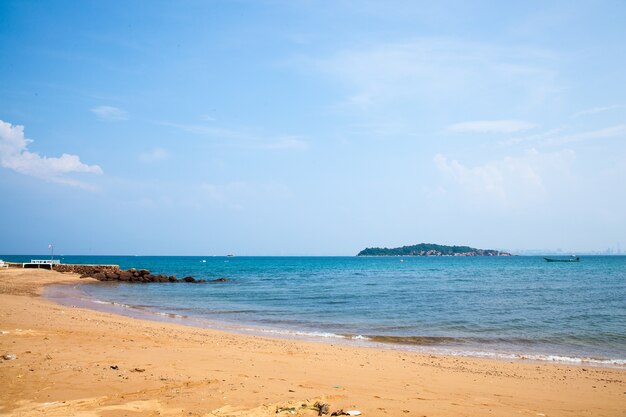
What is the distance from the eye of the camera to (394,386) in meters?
9.37

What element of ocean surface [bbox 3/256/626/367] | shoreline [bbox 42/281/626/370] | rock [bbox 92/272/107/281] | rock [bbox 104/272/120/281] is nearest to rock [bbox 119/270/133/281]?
rock [bbox 104/272/120/281]

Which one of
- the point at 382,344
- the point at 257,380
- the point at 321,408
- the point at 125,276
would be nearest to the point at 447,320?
the point at 382,344

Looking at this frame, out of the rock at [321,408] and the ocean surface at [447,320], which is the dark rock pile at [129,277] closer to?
the ocean surface at [447,320]

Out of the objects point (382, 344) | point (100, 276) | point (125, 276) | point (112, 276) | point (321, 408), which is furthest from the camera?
point (125, 276)

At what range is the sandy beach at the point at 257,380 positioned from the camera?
7.27m

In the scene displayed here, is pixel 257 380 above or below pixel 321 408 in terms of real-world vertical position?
below

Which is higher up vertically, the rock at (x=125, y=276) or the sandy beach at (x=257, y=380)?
the sandy beach at (x=257, y=380)

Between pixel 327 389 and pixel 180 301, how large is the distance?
93.5 feet

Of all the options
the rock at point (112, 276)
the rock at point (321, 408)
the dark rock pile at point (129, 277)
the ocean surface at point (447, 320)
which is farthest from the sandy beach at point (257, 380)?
the rock at point (112, 276)

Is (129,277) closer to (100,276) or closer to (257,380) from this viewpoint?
(100,276)

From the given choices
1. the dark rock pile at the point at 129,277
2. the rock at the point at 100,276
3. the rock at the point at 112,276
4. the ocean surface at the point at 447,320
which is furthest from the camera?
the rock at the point at 112,276

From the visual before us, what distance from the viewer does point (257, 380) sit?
29.7 feet

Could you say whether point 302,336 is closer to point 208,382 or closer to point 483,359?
point 483,359

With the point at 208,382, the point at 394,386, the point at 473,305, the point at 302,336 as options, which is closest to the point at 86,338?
the point at 208,382
